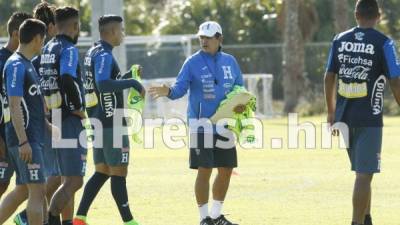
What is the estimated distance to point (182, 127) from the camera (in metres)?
28.1

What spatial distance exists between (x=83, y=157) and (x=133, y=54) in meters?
27.8

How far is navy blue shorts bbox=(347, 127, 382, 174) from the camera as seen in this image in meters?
10.8

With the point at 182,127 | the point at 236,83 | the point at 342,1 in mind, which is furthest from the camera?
the point at 342,1

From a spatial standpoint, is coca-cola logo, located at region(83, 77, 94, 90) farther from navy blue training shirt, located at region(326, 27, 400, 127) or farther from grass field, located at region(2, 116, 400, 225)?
navy blue training shirt, located at region(326, 27, 400, 127)

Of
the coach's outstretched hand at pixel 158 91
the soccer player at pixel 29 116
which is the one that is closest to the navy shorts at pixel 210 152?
the coach's outstretched hand at pixel 158 91

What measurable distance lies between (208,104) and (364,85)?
2.12 meters

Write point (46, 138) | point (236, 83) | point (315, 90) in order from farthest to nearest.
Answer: point (315, 90) < point (236, 83) < point (46, 138)

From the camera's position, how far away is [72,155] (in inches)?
434

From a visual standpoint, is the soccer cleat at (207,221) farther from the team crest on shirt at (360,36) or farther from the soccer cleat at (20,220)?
the team crest on shirt at (360,36)

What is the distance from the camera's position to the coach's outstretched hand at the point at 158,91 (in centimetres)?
1200

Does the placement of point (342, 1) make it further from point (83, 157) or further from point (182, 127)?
point (83, 157)

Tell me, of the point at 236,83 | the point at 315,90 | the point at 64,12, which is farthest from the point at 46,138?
the point at 315,90

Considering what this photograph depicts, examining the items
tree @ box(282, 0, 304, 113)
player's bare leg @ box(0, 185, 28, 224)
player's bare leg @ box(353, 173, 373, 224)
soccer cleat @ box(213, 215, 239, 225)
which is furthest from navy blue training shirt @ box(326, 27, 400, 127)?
tree @ box(282, 0, 304, 113)

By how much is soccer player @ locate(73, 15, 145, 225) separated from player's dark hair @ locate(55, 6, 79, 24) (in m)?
0.56
